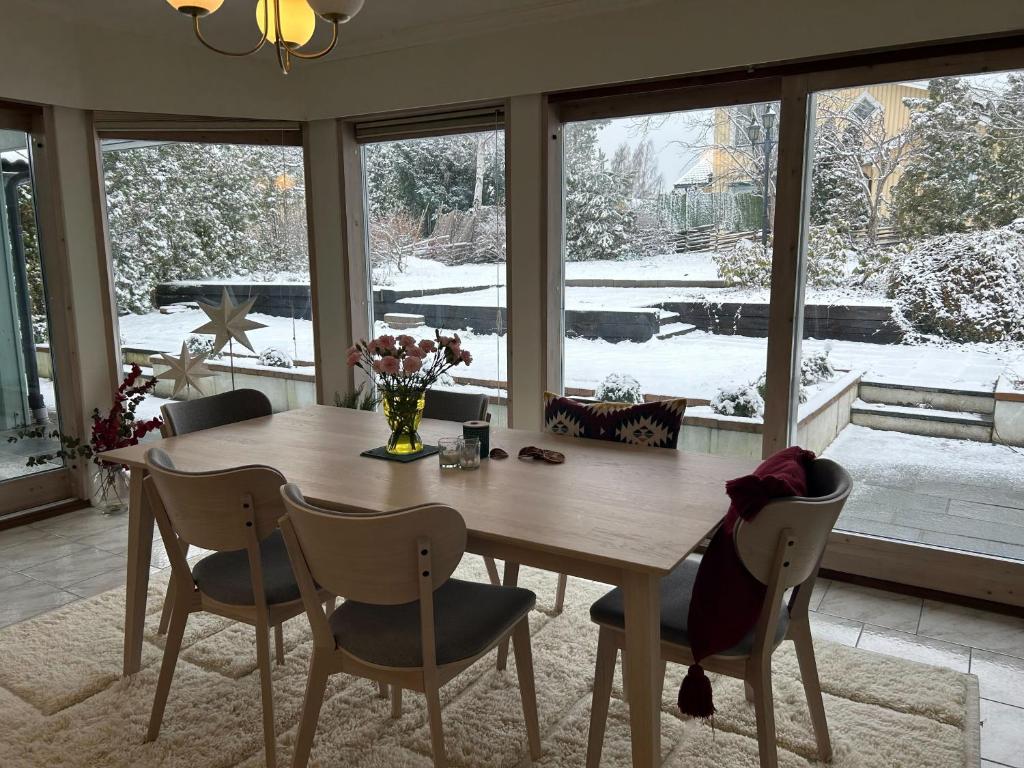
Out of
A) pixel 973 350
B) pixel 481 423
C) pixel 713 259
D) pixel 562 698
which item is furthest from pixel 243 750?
pixel 973 350

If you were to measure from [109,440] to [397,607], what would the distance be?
9.35 feet

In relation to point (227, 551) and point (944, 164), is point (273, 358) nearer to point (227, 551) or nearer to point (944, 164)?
point (227, 551)

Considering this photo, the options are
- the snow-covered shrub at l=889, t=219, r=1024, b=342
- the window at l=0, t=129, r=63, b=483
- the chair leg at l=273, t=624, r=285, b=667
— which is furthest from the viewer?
the window at l=0, t=129, r=63, b=483

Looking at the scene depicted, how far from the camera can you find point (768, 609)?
1901 millimetres

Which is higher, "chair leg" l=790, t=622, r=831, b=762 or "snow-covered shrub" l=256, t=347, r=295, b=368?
"snow-covered shrub" l=256, t=347, r=295, b=368

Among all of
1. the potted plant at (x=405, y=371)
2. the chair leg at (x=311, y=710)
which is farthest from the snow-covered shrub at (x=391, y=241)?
the chair leg at (x=311, y=710)

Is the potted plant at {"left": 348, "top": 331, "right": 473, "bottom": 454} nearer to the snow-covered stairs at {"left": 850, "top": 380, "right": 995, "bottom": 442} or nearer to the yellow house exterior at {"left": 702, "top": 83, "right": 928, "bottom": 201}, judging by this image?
the yellow house exterior at {"left": 702, "top": 83, "right": 928, "bottom": 201}

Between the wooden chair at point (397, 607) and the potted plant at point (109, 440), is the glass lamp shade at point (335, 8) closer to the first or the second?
the wooden chair at point (397, 607)

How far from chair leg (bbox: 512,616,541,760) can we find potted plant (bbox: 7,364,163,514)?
285cm

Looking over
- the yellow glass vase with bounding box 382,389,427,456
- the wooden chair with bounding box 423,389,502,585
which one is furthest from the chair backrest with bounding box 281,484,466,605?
the wooden chair with bounding box 423,389,502,585

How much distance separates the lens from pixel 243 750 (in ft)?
7.56

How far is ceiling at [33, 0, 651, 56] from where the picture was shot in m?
3.76

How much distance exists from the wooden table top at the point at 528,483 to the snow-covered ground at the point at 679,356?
121 cm

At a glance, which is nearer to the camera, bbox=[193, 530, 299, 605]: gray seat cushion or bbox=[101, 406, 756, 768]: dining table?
bbox=[101, 406, 756, 768]: dining table
